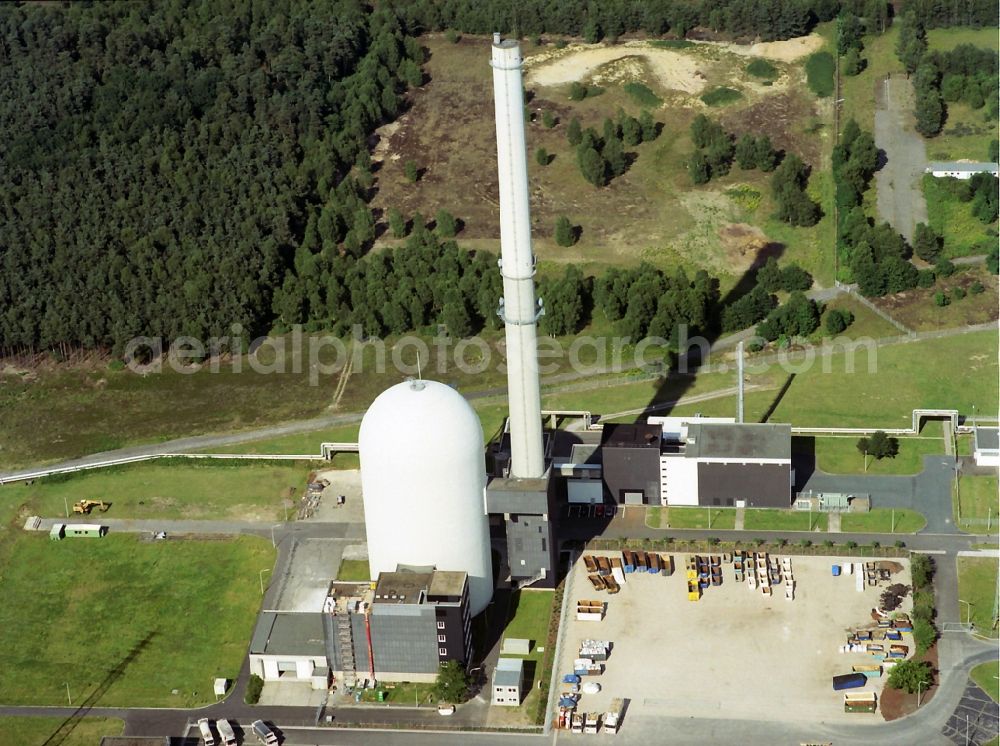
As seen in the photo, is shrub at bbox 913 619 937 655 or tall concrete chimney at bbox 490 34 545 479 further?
shrub at bbox 913 619 937 655

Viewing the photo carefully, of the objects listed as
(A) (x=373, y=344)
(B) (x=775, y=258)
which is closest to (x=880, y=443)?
(B) (x=775, y=258)

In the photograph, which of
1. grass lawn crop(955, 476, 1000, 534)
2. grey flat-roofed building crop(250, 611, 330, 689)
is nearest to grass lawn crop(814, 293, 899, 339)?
grass lawn crop(955, 476, 1000, 534)

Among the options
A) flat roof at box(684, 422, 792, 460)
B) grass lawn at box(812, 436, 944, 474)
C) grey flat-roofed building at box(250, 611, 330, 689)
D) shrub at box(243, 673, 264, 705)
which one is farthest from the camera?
grass lawn at box(812, 436, 944, 474)

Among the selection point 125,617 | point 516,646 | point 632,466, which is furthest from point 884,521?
point 125,617

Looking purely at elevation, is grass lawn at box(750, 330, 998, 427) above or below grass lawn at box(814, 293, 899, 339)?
below

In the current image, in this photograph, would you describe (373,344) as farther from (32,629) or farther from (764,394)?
(32,629)

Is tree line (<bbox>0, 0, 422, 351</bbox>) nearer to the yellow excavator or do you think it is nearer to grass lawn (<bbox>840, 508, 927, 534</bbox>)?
the yellow excavator
